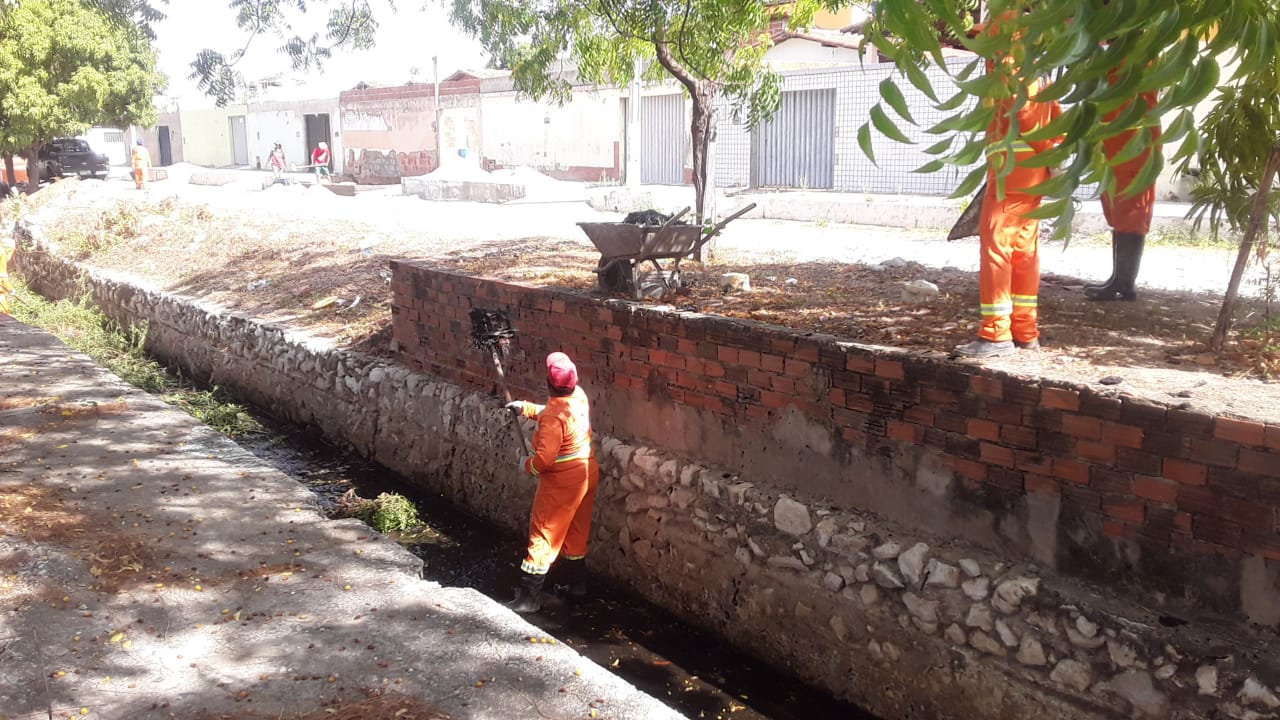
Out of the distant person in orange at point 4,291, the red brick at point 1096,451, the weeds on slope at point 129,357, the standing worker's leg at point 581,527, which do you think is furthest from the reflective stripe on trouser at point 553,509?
the distant person in orange at point 4,291

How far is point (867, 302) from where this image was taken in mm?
6195

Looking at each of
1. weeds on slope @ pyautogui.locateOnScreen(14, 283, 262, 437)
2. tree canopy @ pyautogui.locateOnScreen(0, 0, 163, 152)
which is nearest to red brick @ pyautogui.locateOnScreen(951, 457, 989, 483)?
weeds on slope @ pyautogui.locateOnScreen(14, 283, 262, 437)

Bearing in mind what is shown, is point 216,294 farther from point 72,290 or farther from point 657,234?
point 657,234

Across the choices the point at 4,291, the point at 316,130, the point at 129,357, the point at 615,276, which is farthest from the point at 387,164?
the point at 615,276

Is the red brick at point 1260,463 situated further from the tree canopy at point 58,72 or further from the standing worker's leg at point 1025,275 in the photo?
the tree canopy at point 58,72

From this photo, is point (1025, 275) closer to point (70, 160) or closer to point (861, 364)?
point (861, 364)

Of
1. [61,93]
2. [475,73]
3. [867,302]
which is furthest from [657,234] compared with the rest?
[475,73]

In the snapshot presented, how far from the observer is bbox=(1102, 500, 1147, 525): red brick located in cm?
377

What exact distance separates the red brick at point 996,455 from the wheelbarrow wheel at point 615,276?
2.72m

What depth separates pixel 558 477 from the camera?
5578 mm

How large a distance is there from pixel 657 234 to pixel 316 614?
3.10 meters

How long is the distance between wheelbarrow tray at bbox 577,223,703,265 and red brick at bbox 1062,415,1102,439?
2901 mm

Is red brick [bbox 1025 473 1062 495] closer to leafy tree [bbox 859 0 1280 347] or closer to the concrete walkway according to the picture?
the concrete walkway

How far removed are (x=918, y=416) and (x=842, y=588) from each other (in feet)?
3.01
